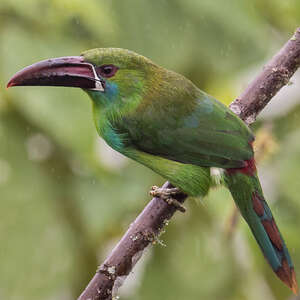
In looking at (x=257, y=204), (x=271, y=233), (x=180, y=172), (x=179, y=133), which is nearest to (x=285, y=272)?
(x=271, y=233)

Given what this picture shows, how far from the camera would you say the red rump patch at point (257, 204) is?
9.67ft

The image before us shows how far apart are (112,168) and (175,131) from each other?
594mm

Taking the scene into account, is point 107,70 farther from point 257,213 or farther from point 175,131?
point 257,213

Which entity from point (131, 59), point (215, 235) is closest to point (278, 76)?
point (131, 59)

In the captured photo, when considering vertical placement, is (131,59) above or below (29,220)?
above

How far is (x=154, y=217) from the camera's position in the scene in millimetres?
2705

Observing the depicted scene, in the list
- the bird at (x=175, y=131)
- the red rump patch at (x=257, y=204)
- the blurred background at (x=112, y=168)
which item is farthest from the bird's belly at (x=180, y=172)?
the blurred background at (x=112, y=168)

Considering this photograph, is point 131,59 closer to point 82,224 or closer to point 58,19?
point 58,19

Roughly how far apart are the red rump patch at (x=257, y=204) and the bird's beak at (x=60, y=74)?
602mm

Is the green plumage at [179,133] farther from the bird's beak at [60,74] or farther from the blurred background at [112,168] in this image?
the blurred background at [112,168]

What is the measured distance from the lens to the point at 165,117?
9.82ft

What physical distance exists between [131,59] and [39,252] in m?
0.87

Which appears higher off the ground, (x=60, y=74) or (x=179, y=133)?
(x=179, y=133)

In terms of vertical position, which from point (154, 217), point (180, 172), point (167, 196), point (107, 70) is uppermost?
point (107, 70)
